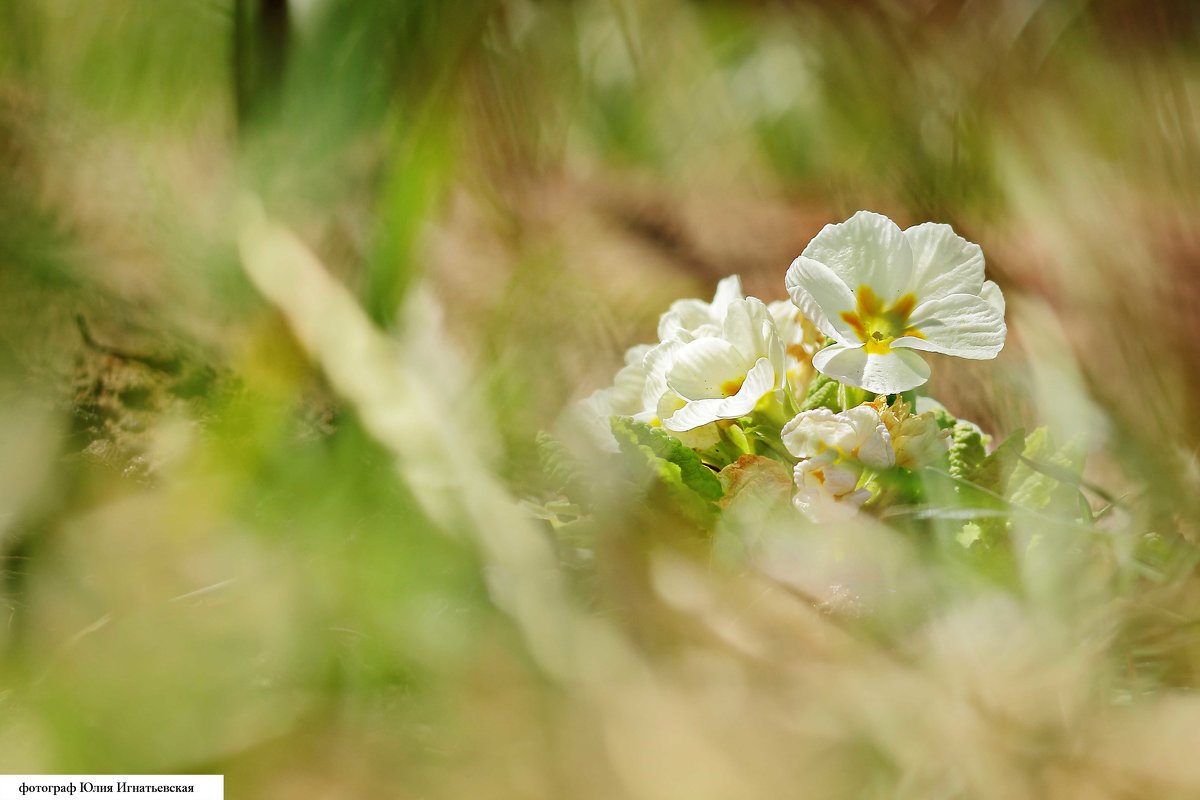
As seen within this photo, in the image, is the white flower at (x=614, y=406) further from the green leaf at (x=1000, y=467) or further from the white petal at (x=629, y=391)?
the green leaf at (x=1000, y=467)

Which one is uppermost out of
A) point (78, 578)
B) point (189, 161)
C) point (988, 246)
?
point (189, 161)

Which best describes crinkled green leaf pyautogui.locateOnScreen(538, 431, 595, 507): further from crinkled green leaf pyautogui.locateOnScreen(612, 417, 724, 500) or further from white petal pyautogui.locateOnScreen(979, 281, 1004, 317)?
white petal pyautogui.locateOnScreen(979, 281, 1004, 317)

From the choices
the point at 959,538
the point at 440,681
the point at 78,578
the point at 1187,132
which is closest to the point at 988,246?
the point at 1187,132

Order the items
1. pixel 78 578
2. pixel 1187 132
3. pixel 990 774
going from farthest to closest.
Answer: pixel 1187 132 → pixel 78 578 → pixel 990 774

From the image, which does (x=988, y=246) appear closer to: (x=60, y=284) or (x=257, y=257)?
(x=257, y=257)

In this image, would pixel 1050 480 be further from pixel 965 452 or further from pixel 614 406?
pixel 614 406

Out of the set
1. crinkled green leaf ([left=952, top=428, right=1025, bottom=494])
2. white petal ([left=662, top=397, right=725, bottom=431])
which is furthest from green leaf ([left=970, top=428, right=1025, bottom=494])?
white petal ([left=662, top=397, right=725, bottom=431])

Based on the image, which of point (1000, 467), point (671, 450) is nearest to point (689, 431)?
point (671, 450)
